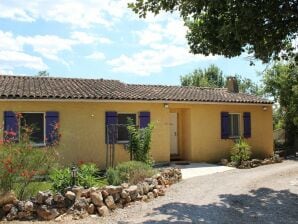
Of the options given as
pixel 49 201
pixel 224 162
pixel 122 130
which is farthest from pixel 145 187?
pixel 224 162

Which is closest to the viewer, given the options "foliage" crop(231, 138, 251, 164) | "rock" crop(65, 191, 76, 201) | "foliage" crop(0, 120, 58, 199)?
"foliage" crop(0, 120, 58, 199)

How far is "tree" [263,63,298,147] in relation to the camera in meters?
23.6

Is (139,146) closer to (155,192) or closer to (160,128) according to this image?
(155,192)

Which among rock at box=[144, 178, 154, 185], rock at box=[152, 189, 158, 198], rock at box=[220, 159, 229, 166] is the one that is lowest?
rock at box=[152, 189, 158, 198]

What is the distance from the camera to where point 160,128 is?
58.7 ft

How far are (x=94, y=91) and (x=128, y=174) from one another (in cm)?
637

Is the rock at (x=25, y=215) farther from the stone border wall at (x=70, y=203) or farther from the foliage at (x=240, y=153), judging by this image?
the foliage at (x=240, y=153)

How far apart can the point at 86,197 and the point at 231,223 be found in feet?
11.0

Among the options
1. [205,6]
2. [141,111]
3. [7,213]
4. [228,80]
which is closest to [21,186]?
[7,213]

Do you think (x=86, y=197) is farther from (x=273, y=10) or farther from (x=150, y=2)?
(x=273, y=10)

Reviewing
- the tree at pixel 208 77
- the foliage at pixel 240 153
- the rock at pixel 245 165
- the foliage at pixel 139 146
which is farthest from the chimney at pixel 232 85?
the tree at pixel 208 77

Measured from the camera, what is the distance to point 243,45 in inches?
408

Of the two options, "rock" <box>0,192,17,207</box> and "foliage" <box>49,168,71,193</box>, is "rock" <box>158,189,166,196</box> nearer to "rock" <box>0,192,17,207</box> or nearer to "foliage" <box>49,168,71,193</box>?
"foliage" <box>49,168,71,193</box>

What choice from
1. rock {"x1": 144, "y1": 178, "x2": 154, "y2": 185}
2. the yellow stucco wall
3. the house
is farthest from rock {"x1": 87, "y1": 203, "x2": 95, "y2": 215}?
the yellow stucco wall
